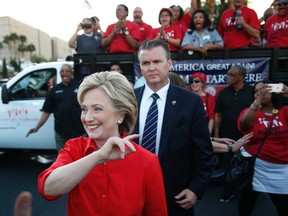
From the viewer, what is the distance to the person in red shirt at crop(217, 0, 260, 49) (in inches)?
181

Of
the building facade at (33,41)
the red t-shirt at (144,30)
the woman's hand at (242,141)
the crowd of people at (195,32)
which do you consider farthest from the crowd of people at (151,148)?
the building facade at (33,41)

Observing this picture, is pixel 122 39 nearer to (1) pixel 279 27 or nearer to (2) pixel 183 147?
(1) pixel 279 27

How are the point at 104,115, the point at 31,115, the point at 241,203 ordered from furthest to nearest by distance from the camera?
1. the point at 31,115
2. the point at 241,203
3. the point at 104,115

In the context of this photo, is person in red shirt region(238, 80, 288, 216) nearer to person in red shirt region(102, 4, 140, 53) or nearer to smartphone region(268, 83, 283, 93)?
smartphone region(268, 83, 283, 93)

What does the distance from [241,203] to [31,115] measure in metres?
3.86

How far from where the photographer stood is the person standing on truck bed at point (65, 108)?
4.53 meters

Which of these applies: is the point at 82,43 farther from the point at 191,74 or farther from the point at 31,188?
the point at 31,188

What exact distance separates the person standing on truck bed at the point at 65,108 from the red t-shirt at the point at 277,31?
323 cm

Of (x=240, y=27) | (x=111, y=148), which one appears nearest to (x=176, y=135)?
(x=111, y=148)

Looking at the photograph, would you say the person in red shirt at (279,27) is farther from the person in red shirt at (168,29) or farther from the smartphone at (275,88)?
the smartphone at (275,88)

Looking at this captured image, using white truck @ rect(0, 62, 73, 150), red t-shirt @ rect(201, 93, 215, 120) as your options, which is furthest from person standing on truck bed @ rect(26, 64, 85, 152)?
red t-shirt @ rect(201, 93, 215, 120)

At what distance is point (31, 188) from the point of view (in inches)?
180

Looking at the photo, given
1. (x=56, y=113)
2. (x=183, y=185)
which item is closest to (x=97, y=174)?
(x=183, y=185)

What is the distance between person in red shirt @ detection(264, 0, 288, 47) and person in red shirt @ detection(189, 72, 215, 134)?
131 centimetres
